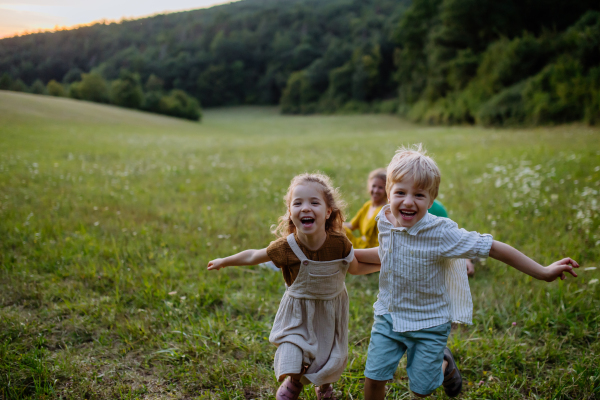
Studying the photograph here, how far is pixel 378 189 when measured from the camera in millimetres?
4281

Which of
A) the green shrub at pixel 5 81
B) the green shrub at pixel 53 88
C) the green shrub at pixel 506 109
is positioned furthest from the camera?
the green shrub at pixel 506 109

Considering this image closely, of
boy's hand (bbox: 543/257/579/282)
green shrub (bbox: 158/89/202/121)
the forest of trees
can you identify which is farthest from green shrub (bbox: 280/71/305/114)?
boy's hand (bbox: 543/257/579/282)

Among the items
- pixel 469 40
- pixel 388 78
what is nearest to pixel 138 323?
pixel 469 40

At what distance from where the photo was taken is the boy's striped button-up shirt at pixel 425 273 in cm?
223

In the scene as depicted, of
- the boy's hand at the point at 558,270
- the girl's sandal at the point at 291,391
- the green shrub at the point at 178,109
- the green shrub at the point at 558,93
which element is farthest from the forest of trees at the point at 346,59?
the boy's hand at the point at 558,270

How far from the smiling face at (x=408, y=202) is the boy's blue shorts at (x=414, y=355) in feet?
1.98

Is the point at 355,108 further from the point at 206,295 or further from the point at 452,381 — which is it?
the point at 452,381

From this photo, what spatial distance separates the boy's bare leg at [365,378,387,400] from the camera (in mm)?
2260

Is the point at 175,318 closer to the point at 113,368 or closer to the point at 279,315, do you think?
the point at 113,368

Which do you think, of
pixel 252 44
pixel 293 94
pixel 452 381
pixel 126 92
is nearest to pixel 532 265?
pixel 452 381

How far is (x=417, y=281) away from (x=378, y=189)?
2.07m

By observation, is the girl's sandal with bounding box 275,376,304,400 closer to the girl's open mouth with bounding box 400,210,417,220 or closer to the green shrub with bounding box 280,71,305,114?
the girl's open mouth with bounding box 400,210,417,220

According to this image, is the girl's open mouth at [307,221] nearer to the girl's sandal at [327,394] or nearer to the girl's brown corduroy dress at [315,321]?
the girl's brown corduroy dress at [315,321]

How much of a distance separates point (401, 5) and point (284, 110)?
103 feet
